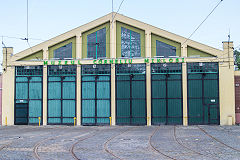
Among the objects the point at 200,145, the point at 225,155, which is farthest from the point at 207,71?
the point at 225,155

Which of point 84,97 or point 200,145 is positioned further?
point 84,97

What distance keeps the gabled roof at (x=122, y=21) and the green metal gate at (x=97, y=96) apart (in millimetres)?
4923

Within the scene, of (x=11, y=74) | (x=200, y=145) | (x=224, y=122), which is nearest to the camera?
(x=200, y=145)

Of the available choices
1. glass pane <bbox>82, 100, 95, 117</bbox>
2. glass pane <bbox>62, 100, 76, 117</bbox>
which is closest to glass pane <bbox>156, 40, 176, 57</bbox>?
glass pane <bbox>82, 100, 95, 117</bbox>

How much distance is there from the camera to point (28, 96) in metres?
35.8

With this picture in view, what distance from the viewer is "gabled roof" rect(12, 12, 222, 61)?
34.0 m

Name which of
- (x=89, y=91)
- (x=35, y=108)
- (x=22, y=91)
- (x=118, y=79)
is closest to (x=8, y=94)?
(x=22, y=91)

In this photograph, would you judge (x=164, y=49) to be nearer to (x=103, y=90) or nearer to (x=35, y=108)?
(x=103, y=90)

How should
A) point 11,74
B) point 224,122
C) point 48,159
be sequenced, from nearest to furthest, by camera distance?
1. point 48,159
2. point 224,122
3. point 11,74

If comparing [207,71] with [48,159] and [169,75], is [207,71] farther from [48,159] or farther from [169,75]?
[48,159]

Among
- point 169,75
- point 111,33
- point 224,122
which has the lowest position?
point 224,122

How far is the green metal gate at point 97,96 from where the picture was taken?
34.9 meters

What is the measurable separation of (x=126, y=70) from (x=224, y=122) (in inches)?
499

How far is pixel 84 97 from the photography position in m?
35.2
